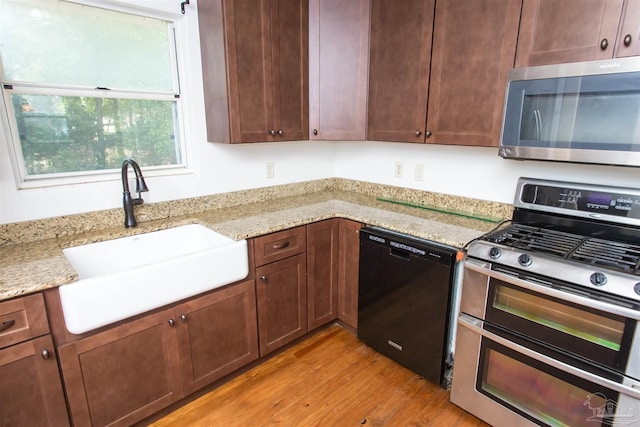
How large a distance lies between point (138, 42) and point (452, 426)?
259 centimetres

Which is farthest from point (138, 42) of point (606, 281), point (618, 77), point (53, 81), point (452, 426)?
point (452, 426)

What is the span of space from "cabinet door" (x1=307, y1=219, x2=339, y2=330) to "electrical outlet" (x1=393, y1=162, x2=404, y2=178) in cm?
64

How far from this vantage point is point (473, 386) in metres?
1.73

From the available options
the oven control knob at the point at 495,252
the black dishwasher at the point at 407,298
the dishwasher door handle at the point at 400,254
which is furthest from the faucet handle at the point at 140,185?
the oven control knob at the point at 495,252

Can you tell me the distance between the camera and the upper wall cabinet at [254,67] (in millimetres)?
1957

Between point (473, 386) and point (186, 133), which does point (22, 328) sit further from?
point (473, 386)

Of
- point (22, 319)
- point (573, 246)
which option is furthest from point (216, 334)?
point (573, 246)

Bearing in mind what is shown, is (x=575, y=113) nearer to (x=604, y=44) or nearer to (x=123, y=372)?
(x=604, y=44)

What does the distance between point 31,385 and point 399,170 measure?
2.30m

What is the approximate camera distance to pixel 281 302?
215 cm

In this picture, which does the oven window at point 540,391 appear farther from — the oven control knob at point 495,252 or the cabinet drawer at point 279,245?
the cabinet drawer at point 279,245

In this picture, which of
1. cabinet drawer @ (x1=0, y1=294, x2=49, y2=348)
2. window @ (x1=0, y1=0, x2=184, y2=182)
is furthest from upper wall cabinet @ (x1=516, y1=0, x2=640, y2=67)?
Result: cabinet drawer @ (x1=0, y1=294, x2=49, y2=348)

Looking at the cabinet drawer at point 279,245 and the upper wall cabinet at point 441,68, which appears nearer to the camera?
the upper wall cabinet at point 441,68

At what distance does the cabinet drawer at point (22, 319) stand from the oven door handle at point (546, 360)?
1.76 m
